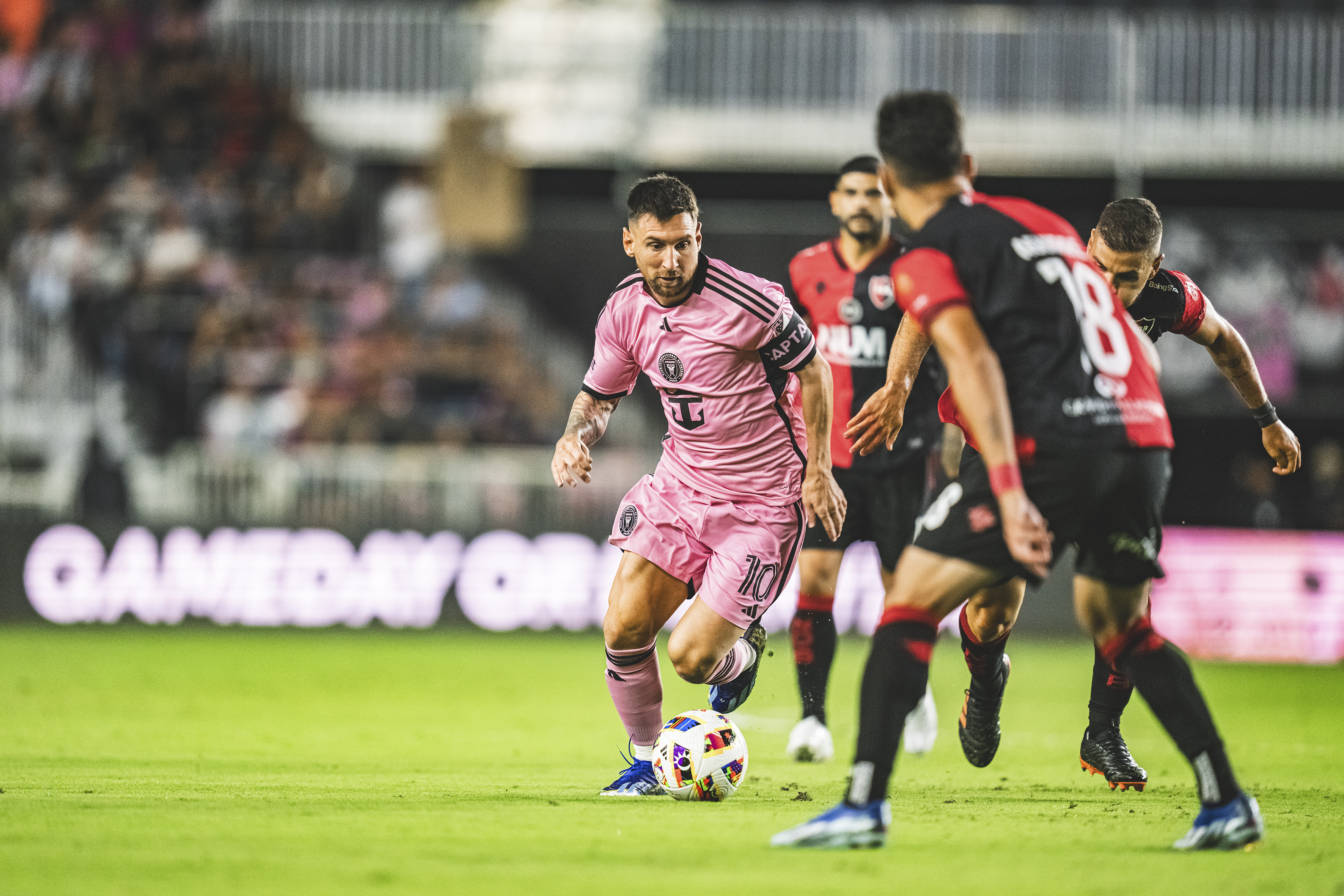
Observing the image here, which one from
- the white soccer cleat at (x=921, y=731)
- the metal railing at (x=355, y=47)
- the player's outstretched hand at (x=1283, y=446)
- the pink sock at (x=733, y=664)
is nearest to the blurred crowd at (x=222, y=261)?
the metal railing at (x=355, y=47)

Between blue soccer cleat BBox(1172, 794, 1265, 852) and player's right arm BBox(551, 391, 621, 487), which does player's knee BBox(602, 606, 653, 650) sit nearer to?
player's right arm BBox(551, 391, 621, 487)

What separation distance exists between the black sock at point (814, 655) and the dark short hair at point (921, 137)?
365 centimetres

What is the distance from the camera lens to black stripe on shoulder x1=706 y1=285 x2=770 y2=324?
679 cm

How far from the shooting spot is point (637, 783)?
6.73 meters

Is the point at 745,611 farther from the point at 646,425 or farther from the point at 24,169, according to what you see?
the point at 24,169

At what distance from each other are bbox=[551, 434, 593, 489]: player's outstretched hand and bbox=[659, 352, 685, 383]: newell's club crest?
0.59 meters

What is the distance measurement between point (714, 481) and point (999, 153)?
15.5m

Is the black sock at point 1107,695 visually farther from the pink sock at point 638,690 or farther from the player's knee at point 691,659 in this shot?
the pink sock at point 638,690

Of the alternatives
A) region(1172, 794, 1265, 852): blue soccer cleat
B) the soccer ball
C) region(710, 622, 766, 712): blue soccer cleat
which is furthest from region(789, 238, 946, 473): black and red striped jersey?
region(1172, 794, 1265, 852): blue soccer cleat

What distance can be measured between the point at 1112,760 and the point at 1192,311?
199 centimetres

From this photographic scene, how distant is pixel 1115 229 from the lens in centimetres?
663

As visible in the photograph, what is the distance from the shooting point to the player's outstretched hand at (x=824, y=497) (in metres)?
6.59

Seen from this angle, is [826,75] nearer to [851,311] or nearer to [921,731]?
[851,311]

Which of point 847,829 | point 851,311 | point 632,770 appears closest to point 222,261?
point 851,311
